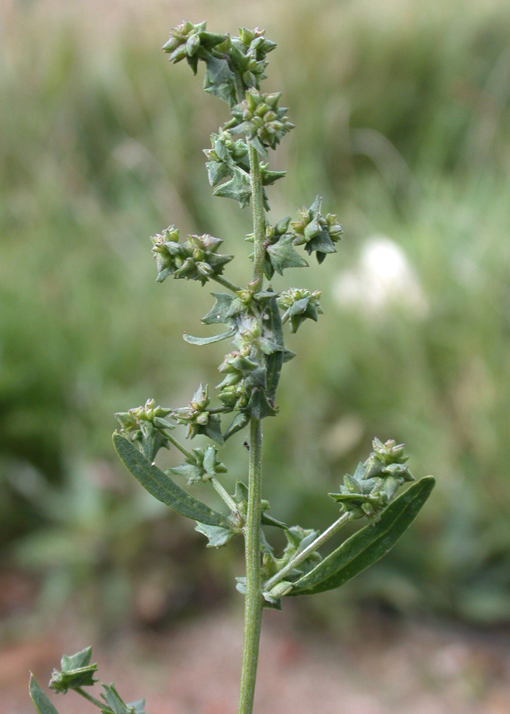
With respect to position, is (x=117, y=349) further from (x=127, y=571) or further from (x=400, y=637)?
(x=400, y=637)

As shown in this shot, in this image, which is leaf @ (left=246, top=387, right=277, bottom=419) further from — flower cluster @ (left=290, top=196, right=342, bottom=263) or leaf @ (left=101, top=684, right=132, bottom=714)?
leaf @ (left=101, top=684, right=132, bottom=714)

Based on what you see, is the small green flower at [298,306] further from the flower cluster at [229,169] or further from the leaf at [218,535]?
the leaf at [218,535]

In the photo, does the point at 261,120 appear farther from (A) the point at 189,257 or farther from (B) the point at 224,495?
(B) the point at 224,495

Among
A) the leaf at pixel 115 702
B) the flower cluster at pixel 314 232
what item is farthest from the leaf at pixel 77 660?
the flower cluster at pixel 314 232

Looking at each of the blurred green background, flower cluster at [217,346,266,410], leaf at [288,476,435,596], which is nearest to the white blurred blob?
the blurred green background

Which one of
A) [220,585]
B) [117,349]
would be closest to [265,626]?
[220,585]

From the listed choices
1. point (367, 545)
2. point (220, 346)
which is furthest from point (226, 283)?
point (220, 346)
